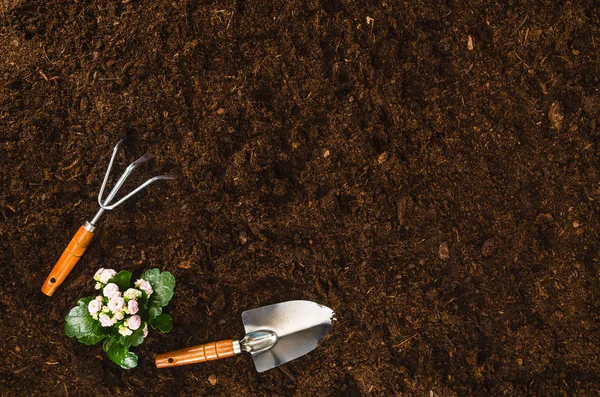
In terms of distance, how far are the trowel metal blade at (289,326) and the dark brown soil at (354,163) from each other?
51 millimetres

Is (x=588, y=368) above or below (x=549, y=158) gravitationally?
below

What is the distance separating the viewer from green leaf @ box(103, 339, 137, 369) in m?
1.79

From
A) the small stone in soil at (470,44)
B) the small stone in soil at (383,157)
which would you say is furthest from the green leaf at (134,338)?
the small stone in soil at (470,44)

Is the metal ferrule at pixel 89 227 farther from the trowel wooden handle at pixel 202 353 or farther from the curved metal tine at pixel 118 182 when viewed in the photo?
the trowel wooden handle at pixel 202 353

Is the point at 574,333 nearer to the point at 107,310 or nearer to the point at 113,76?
the point at 107,310

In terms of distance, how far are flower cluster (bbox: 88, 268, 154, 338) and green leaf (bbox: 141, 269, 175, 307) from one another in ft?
0.10

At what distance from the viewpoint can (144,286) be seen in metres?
1.80

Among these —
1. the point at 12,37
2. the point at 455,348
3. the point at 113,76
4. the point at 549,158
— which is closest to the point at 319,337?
the point at 455,348

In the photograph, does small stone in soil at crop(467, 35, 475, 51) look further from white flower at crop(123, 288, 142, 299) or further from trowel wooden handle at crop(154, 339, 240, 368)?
white flower at crop(123, 288, 142, 299)

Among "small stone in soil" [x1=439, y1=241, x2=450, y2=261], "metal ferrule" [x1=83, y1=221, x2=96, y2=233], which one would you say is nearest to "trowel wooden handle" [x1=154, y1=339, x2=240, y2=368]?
"metal ferrule" [x1=83, y1=221, x2=96, y2=233]

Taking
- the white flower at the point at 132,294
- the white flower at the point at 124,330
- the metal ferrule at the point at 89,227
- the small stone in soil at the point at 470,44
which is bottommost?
the white flower at the point at 124,330

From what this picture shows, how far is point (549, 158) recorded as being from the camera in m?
1.84

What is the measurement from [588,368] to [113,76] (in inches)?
74.4

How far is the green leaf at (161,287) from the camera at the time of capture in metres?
1.83
